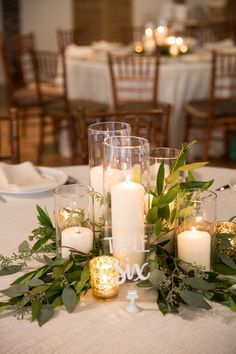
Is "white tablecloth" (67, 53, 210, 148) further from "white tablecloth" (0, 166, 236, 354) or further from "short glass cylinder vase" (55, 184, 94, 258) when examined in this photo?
"white tablecloth" (0, 166, 236, 354)

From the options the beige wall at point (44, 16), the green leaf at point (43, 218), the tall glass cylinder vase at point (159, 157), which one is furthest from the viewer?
the beige wall at point (44, 16)

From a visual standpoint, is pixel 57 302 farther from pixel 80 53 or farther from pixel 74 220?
pixel 80 53

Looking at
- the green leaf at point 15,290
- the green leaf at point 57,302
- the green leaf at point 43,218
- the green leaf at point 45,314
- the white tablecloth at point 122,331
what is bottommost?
the white tablecloth at point 122,331

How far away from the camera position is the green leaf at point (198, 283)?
3.47ft

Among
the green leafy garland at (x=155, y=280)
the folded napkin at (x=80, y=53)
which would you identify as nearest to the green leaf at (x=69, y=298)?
the green leafy garland at (x=155, y=280)

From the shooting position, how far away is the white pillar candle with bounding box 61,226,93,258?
3.80ft

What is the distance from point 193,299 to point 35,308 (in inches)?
10.8

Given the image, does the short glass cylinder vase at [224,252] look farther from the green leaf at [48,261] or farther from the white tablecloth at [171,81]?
the white tablecloth at [171,81]

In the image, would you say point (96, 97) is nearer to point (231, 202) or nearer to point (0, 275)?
point (231, 202)

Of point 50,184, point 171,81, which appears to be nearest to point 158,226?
point 50,184

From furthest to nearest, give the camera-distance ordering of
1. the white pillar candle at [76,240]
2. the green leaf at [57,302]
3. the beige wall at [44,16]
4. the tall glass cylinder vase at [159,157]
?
the beige wall at [44,16], the tall glass cylinder vase at [159,157], the white pillar candle at [76,240], the green leaf at [57,302]

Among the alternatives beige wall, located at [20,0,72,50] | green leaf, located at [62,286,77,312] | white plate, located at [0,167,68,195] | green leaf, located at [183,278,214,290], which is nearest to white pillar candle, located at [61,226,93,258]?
green leaf, located at [62,286,77,312]

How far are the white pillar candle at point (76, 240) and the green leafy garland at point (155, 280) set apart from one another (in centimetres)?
2

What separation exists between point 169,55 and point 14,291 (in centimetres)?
358
